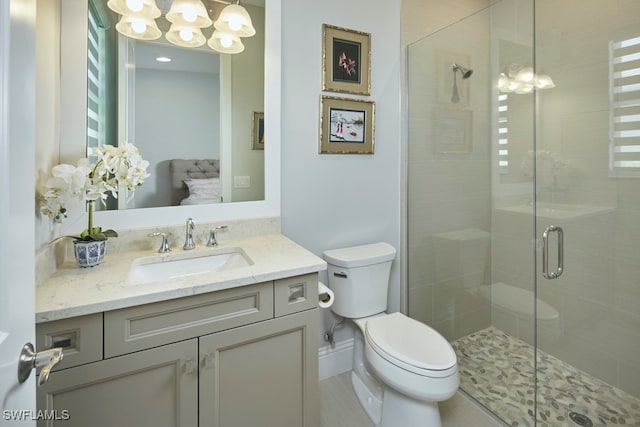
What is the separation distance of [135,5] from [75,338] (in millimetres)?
1329

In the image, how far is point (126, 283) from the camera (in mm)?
1115

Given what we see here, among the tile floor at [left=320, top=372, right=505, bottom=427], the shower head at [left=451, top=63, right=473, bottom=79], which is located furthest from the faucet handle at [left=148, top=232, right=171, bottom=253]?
the shower head at [left=451, top=63, right=473, bottom=79]

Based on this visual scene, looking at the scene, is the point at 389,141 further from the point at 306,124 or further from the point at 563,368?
the point at 563,368

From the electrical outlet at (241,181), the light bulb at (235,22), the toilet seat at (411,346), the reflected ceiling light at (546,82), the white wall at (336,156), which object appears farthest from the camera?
the reflected ceiling light at (546,82)

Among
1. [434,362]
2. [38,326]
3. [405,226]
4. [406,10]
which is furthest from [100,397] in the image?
[406,10]

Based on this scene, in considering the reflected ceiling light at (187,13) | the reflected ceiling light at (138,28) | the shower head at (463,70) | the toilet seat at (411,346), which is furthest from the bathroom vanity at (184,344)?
the shower head at (463,70)

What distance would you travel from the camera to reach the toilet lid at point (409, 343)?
4.51ft

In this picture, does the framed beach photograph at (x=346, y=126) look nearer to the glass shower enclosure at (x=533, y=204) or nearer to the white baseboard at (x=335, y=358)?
the glass shower enclosure at (x=533, y=204)

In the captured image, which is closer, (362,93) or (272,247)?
(272,247)

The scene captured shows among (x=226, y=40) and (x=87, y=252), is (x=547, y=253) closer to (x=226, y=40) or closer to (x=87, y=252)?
(x=226, y=40)

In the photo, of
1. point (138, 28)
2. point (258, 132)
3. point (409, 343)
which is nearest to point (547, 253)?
point (409, 343)

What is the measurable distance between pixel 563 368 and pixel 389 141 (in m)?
1.69

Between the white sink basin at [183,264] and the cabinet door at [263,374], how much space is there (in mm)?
301

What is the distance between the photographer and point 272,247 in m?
1.54
